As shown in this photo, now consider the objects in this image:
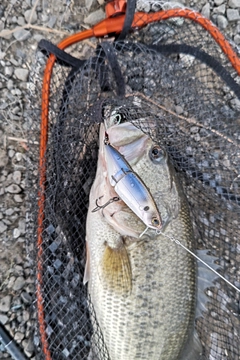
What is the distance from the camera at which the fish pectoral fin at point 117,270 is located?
109 inches

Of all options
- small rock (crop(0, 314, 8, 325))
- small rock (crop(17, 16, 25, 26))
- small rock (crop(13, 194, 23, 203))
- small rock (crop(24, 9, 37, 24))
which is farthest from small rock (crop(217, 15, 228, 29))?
small rock (crop(0, 314, 8, 325))

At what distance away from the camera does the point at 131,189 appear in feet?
8.56

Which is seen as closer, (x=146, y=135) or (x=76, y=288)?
(x=146, y=135)

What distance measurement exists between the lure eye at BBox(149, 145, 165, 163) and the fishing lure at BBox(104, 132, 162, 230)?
10.1 inches

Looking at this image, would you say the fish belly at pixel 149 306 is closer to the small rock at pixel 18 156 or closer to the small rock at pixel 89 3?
the small rock at pixel 18 156

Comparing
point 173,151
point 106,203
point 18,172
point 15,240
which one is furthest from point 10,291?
point 173,151

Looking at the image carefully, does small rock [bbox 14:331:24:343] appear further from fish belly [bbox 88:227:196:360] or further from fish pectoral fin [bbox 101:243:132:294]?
fish pectoral fin [bbox 101:243:132:294]

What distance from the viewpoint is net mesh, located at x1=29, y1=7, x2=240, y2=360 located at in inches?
119

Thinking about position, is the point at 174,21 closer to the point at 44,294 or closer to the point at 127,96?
the point at 127,96

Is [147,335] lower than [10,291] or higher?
lower

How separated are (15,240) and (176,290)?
1352 mm

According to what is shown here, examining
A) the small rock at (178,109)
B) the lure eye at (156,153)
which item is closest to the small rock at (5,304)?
the lure eye at (156,153)

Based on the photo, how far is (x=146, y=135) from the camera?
288 centimetres

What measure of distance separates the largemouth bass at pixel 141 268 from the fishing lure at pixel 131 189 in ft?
0.41
